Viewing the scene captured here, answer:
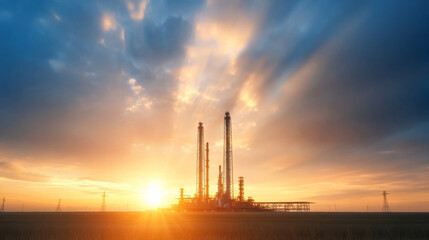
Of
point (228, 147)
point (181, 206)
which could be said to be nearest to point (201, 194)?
point (181, 206)

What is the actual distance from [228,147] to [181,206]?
2310 cm

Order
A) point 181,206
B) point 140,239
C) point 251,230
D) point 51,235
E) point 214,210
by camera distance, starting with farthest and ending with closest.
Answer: point 181,206, point 214,210, point 251,230, point 51,235, point 140,239

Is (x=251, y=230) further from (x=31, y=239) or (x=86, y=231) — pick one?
(x=31, y=239)

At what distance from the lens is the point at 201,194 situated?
100688 millimetres

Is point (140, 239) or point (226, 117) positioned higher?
point (226, 117)

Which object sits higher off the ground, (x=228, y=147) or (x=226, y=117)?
(x=226, y=117)

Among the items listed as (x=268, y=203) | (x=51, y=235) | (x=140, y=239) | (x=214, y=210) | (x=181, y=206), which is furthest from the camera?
(x=268, y=203)

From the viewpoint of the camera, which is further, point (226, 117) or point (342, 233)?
point (226, 117)

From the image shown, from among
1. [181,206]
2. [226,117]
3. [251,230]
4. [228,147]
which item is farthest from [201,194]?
[251,230]

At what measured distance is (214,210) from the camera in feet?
312

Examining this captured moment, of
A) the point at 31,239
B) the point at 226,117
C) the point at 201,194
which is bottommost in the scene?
the point at 31,239

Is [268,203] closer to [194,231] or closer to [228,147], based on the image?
[228,147]

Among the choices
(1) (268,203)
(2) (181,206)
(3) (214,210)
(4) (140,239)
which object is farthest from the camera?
(1) (268,203)

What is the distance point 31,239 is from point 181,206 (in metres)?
74.8
